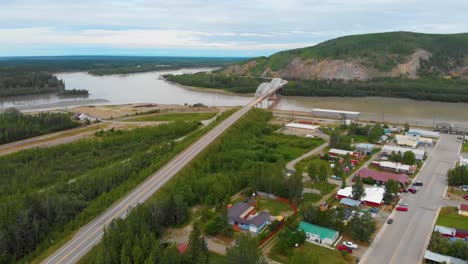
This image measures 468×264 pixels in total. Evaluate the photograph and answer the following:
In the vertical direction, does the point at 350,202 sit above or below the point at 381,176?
below

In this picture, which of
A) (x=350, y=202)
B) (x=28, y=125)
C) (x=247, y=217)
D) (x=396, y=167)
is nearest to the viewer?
(x=247, y=217)

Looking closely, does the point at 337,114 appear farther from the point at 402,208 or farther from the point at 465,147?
the point at 402,208

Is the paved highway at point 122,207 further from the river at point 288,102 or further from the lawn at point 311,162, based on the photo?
the river at point 288,102

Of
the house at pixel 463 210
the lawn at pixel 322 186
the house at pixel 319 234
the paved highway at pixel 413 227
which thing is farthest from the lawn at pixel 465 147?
the house at pixel 319 234

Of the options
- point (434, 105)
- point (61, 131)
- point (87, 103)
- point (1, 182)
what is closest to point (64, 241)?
point (1, 182)

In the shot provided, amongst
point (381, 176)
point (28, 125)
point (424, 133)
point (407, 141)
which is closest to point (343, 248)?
point (381, 176)

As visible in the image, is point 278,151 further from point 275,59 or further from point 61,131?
point 275,59

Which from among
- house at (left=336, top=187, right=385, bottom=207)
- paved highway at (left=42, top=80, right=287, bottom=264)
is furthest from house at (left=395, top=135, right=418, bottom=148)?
paved highway at (left=42, top=80, right=287, bottom=264)
